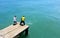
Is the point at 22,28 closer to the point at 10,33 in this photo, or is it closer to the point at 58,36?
the point at 10,33

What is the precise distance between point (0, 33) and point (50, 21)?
1285 centimetres

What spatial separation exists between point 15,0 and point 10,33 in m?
31.9

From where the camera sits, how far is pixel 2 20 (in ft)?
92.5

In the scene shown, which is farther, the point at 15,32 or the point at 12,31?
the point at 12,31

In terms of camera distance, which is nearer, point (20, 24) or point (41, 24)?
point (20, 24)

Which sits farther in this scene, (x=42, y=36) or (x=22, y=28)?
(x=42, y=36)

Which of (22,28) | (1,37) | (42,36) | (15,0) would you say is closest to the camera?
(1,37)

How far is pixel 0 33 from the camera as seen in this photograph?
59.2ft

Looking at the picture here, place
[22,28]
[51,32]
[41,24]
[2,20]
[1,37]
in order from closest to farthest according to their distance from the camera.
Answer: [1,37]
[22,28]
[51,32]
[41,24]
[2,20]

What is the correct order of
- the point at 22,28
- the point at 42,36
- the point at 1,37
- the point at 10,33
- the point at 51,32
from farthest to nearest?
1. the point at 51,32
2. the point at 42,36
3. the point at 22,28
4. the point at 10,33
5. the point at 1,37

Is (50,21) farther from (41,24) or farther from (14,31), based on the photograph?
(14,31)

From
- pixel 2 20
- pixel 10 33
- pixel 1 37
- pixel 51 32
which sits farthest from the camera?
pixel 2 20

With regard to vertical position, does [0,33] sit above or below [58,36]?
above

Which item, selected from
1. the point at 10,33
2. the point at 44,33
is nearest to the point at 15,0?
the point at 44,33
